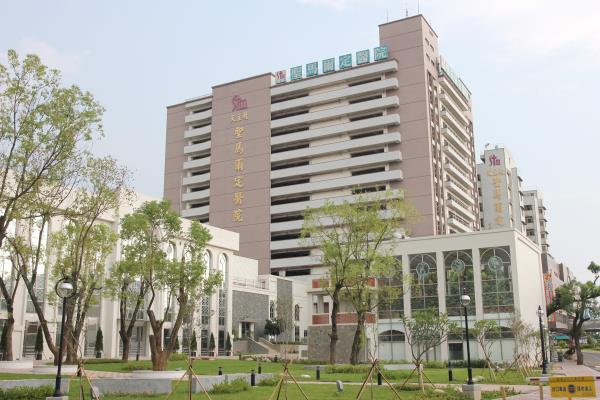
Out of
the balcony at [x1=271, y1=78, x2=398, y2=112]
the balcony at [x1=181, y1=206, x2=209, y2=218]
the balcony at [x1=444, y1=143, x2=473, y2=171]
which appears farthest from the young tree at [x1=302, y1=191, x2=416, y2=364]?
the balcony at [x1=181, y1=206, x2=209, y2=218]

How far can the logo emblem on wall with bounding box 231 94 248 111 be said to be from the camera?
86.3m

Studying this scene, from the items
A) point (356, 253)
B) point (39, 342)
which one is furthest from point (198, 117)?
point (356, 253)

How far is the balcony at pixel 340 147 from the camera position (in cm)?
7494

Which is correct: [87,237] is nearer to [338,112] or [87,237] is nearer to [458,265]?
[458,265]

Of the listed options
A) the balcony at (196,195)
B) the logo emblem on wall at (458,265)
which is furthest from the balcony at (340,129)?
the logo emblem on wall at (458,265)

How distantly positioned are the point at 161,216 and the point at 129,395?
41.5ft

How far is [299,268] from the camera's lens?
78625 millimetres

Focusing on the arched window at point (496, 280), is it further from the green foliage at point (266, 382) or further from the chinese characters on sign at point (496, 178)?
the chinese characters on sign at point (496, 178)

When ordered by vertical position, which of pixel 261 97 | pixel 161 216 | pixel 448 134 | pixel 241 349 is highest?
pixel 261 97

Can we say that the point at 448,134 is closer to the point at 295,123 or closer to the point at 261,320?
the point at 295,123

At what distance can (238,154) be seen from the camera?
84.7 metres

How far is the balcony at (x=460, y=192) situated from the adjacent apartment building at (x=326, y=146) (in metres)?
0.29

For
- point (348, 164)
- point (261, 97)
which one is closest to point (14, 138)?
point (348, 164)

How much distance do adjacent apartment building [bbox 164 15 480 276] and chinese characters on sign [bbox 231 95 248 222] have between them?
0.46 feet
